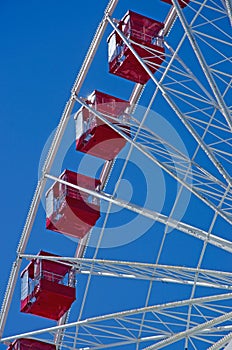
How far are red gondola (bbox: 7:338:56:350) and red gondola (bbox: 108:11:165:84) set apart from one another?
7.52 meters

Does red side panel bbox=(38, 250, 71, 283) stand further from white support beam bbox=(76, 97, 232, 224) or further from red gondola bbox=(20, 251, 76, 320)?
white support beam bbox=(76, 97, 232, 224)

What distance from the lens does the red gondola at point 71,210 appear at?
28781 mm

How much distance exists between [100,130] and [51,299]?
4.94m

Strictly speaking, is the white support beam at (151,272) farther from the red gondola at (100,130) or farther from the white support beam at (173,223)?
the red gondola at (100,130)

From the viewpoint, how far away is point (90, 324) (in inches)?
965

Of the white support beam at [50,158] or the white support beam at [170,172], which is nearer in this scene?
the white support beam at [170,172]

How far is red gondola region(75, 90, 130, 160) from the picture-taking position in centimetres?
2820

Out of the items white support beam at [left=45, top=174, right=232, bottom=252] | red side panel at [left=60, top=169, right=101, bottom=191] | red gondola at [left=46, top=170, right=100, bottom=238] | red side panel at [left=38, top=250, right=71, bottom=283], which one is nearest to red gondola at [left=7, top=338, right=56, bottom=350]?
red side panel at [left=38, top=250, right=71, bottom=283]

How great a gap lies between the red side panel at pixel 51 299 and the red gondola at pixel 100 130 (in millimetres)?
3928

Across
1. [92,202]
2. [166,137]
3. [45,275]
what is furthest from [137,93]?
[45,275]

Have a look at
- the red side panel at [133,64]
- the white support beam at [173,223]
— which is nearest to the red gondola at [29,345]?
the white support beam at [173,223]

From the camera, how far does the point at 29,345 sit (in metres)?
27.2

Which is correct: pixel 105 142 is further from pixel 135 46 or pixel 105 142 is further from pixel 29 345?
pixel 29 345

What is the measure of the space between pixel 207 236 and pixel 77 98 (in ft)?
18.5
